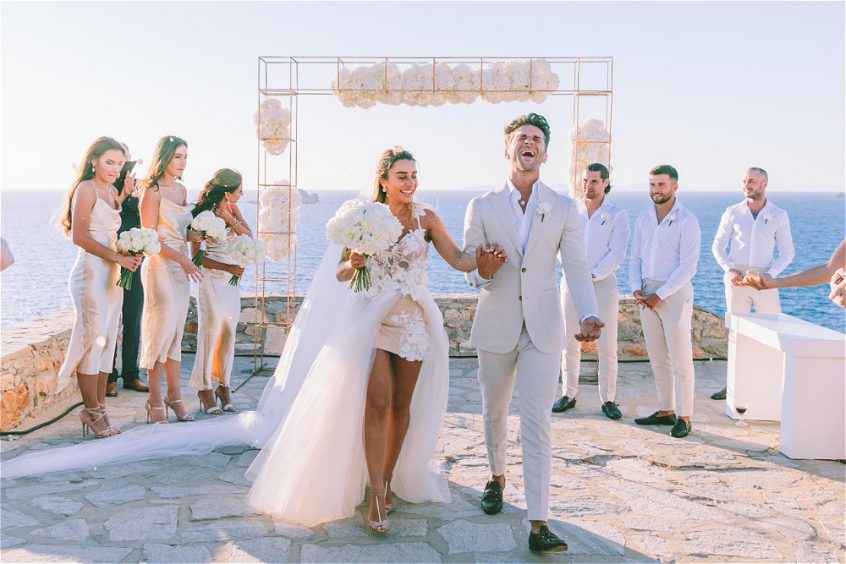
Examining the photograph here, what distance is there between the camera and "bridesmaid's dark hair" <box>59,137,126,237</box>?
580 cm

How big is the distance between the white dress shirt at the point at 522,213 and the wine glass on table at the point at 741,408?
116 inches

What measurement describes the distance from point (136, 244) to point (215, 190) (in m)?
1.10

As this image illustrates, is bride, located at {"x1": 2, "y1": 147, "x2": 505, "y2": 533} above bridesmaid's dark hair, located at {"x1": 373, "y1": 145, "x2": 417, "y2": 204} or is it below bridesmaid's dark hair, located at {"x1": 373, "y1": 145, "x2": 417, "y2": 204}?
below

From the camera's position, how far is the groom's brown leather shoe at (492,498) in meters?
4.56

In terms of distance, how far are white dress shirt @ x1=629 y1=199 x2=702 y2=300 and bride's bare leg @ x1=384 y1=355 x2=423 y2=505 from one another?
2.46 metres

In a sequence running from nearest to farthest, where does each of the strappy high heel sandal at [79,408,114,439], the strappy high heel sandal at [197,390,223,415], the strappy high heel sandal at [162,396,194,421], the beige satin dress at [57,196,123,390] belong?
the beige satin dress at [57,196,123,390]
the strappy high heel sandal at [79,408,114,439]
the strappy high heel sandal at [162,396,194,421]
the strappy high heel sandal at [197,390,223,415]

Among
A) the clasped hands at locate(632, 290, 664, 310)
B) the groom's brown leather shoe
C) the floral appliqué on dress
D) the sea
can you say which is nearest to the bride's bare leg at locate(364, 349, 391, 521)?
the floral appliqué on dress

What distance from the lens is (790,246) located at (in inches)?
289

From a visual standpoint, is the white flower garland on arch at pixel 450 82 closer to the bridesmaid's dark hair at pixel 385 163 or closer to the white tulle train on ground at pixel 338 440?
the white tulle train on ground at pixel 338 440

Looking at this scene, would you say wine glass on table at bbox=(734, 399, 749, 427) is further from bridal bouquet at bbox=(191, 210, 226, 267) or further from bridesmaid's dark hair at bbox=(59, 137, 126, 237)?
bridesmaid's dark hair at bbox=(59, 137, 126, 237)

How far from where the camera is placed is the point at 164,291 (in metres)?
6.27

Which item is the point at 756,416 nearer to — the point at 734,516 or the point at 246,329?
the point at 734,516

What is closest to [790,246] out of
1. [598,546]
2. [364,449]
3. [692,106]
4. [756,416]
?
[756,416]

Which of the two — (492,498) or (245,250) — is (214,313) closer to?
(245,250)
